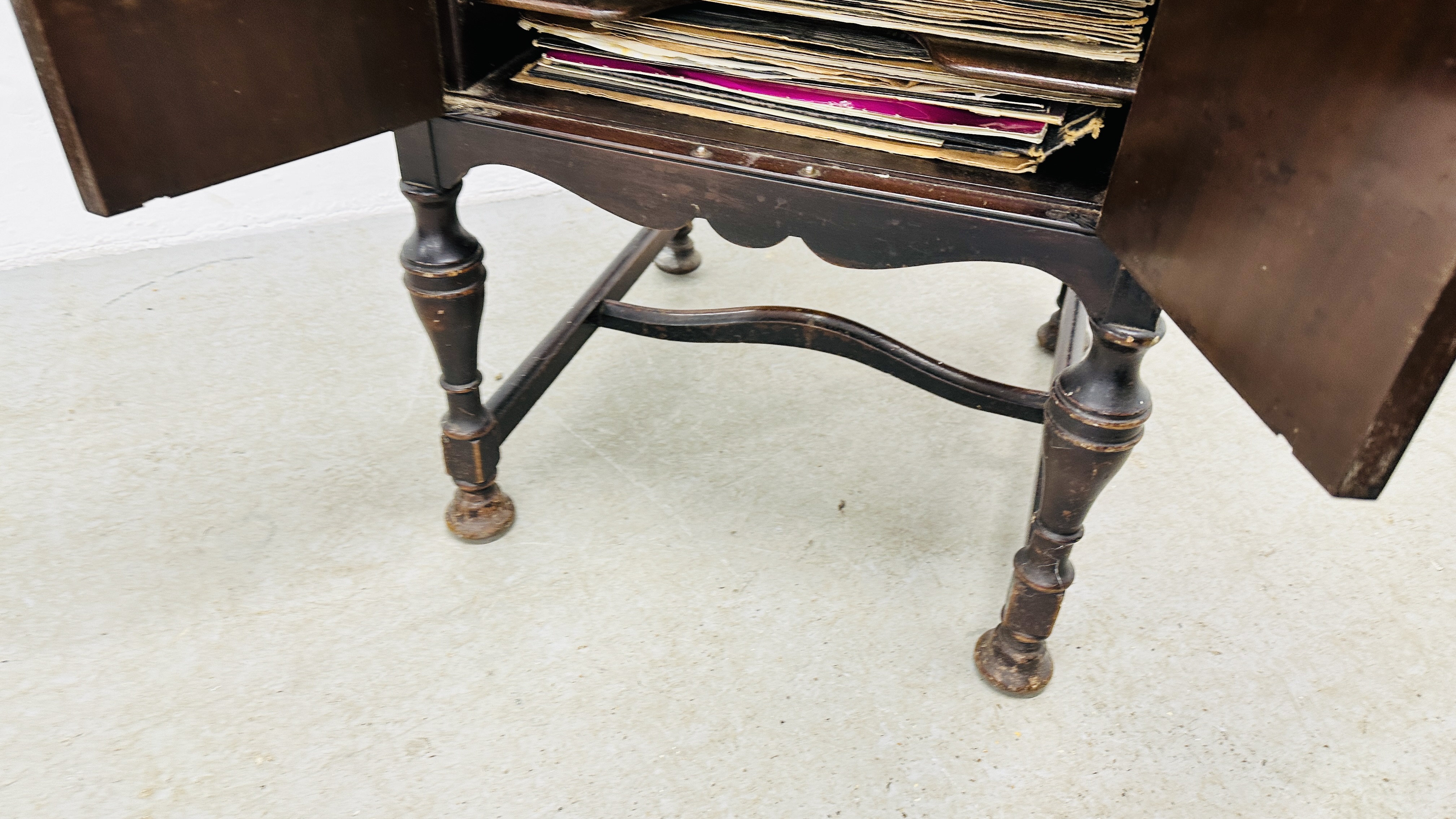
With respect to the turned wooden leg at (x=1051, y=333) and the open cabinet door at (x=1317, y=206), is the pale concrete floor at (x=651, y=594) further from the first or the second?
the open cabinet door at (x=1317, y=206)

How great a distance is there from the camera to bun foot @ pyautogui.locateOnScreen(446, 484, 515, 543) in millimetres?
1489

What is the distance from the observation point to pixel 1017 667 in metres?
1.29

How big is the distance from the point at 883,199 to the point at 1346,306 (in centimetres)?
50

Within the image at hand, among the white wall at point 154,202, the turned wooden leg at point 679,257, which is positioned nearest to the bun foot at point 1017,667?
the turned wooden leg at point 679,257

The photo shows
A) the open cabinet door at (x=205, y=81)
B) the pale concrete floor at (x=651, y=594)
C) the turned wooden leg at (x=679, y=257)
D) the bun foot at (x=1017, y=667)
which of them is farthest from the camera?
the turned wooden leg at (x=679, y=257)

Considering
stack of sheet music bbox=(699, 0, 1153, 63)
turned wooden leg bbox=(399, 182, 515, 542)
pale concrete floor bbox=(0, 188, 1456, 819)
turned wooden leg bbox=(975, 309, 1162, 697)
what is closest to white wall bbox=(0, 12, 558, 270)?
pale concrete floor bbox=(0, 188, 1456, 819)

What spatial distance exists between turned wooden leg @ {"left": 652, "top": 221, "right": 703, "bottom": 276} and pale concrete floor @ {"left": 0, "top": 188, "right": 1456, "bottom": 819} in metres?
0.27

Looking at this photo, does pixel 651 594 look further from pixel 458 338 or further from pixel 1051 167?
pixel 1051 167

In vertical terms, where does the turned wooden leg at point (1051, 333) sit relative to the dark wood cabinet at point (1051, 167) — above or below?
below

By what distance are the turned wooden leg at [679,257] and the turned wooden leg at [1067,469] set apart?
3.80 feet

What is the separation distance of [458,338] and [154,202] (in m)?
1.04

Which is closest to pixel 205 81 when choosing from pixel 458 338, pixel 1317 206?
pixel 458 338

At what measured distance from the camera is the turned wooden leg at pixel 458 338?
49.4 inches

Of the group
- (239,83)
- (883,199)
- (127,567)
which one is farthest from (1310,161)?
(127,567)
